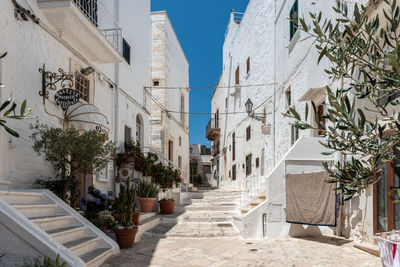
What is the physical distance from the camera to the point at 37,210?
17.5 ft

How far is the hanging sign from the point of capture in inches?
275

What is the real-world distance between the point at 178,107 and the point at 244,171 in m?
6.92

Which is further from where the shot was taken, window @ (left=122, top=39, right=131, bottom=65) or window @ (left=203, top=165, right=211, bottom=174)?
window @ (left=203, top=165, right=211, bottom=174)

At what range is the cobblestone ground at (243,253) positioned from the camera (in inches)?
217

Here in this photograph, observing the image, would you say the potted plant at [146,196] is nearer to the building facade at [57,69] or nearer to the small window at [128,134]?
the building facade at [57,69]

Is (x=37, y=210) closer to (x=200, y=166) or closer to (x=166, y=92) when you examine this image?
(x=166, y=92)

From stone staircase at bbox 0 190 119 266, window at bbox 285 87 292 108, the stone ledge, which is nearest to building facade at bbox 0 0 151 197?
stone staircase at bbox 0 190 119 266

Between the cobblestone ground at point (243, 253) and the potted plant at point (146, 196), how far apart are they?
Result: 2.47 meters

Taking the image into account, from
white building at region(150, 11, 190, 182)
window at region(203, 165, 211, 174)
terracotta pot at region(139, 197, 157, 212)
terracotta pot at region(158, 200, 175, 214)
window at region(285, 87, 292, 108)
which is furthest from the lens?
window at region(203, 165, 211, 174)

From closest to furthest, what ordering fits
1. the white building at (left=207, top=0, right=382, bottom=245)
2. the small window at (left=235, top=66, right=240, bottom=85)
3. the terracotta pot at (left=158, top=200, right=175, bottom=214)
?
the white building at (left=207, top=0, right=382, bottom=245), the terracotta pot at (left=158, top=200, right=175, bottom=214), the small window at (left=235, top=66, right=240, bottom=85)

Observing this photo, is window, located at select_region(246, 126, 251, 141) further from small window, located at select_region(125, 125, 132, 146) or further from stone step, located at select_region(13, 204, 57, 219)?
stone step, located at select_region(13, 204, 57, 219)

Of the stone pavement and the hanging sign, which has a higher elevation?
the hanging sign

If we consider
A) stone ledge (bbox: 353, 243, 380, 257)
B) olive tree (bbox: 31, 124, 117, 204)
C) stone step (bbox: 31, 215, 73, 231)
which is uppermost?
olive tree (bbox: 31, 124, 117, 204)

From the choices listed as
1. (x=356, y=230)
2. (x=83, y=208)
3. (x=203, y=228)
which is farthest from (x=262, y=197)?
(x=83, y=208)
